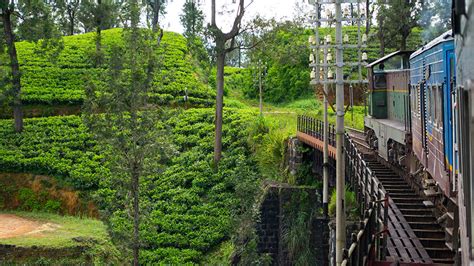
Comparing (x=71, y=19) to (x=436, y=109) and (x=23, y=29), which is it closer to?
(x=23, y=29)

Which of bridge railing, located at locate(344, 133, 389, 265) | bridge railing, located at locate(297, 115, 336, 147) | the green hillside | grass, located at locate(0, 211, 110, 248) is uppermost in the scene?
the green hillside

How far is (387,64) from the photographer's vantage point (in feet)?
87.0

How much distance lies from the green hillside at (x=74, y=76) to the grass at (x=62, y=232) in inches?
400

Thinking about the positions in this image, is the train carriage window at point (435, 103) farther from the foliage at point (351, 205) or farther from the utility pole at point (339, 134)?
the foliage at point (351, 205)

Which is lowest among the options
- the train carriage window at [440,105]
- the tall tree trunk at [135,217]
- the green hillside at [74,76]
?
the tall tree trunk at [135,217]

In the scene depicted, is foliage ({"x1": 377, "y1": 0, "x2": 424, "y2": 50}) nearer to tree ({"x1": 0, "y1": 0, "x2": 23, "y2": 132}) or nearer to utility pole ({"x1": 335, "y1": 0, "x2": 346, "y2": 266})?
tree ({"x1": 0, "y1": 0, "x2": 23, "y2": 132})

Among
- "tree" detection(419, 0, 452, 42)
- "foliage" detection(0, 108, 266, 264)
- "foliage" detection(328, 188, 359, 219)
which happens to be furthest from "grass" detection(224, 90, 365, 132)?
"foliage" detection(328, 188, 359, 219)

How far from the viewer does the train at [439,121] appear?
3941 millimetres

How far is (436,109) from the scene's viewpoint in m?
11.9

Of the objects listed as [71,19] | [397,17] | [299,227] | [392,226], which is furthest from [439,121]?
[71,19]

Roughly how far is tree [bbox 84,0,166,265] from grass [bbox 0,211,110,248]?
5841 mm

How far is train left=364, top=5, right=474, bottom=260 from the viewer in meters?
3.94

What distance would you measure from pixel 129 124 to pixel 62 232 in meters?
9.32

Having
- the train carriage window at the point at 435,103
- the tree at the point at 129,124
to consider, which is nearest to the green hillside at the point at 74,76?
the tree at the point at 129,124
